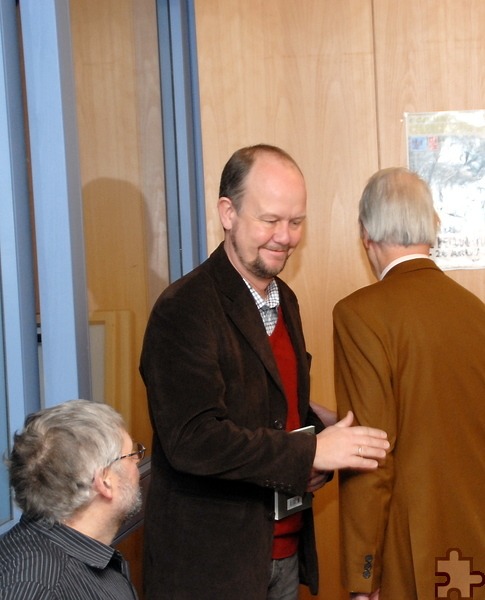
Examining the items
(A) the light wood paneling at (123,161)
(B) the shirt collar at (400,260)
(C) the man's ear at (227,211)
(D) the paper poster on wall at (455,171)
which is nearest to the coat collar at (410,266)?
(B) the shirt collar at (400,260)

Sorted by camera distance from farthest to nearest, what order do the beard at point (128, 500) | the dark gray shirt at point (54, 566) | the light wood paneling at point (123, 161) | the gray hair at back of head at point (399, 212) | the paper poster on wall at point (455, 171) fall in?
the paper poster on wall at point (455, 171)
the light wood paneling at point (123, 161)
the gray hair at back of head at point (399, 212)
the beard at point (128, 500)
the dark gray shirt at point (54, 566)

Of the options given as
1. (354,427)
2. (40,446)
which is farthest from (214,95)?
(40,446)

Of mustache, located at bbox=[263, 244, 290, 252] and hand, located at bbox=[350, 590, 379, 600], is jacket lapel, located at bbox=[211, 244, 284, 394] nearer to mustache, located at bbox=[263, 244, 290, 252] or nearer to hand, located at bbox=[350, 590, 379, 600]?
mustache, located at bbox=[263, 244, 290, 252]

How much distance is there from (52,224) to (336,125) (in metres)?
1.57

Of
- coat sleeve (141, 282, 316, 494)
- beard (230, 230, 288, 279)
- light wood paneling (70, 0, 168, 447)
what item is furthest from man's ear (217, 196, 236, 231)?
light wood paneling (70, 0, 168, 447)

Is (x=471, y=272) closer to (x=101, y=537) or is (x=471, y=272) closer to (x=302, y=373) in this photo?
(x=302, y=373)

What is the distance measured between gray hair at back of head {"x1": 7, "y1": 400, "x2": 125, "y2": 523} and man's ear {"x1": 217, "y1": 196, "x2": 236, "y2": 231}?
2.56 ft

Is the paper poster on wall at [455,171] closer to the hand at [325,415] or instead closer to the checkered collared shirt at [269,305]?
the hand at [325,415]

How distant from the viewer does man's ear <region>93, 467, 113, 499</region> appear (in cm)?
166

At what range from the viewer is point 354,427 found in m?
2.10

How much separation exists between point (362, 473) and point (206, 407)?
45 cm

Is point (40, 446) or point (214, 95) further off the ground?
point (214, 95)

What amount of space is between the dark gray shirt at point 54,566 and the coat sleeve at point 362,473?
0.68m

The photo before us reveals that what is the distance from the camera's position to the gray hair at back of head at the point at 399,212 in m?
2.28
